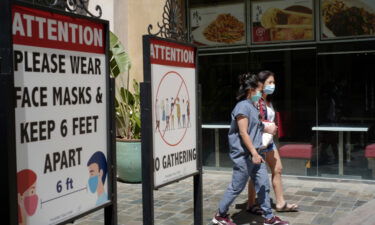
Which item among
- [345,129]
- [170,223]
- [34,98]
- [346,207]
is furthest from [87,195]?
[345,129]

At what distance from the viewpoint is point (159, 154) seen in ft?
12.1

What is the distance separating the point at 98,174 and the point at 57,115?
54 cm

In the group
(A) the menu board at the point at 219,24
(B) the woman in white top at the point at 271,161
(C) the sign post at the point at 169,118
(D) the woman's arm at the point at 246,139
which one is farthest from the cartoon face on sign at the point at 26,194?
(A) the menu board at the point at 219,24

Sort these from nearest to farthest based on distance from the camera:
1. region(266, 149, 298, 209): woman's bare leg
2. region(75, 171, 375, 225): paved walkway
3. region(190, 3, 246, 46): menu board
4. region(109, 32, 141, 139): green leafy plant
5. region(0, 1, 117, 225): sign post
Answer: region(0, 1, 117, 225): sign post < region(75, 171, 375, 225): paved walkway < region(266, 149, 298, 209): woman's bare leg < region(109, 32, 141, 139): green leafy plant < region(190, 3, 246, 46): menu board

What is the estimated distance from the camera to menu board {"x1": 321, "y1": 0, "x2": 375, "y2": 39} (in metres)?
8.06

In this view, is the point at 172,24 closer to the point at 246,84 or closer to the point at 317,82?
the point at 246,84

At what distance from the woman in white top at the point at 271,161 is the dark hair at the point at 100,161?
3242 mm

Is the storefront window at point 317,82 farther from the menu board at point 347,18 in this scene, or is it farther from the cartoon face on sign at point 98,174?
the cartoon face on sign at point 98,174

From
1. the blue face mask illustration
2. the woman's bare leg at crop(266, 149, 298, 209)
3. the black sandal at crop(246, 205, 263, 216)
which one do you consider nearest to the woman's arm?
the woman's bare leg at crop(266, 149, 298, 209)

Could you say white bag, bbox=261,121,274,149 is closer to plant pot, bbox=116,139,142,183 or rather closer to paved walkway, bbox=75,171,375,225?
paved walkway, bbox=75,171,375,225

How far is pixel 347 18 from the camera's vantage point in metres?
8.23

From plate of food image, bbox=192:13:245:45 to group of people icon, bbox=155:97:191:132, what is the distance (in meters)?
5.32

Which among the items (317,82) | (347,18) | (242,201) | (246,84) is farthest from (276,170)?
(347,18)

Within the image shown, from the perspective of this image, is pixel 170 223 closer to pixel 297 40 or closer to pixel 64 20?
pixel 64 20
